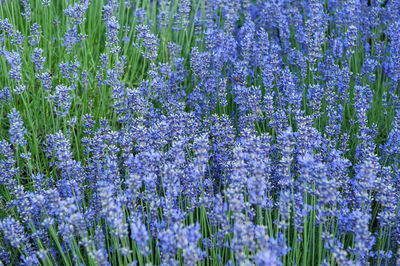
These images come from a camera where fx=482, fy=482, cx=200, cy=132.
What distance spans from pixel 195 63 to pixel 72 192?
1.45 metres

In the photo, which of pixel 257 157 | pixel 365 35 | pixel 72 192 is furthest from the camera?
pixel 365 35

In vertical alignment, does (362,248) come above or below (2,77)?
below

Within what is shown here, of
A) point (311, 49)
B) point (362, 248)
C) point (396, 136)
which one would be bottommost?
point (362, 248)

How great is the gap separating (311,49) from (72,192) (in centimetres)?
195

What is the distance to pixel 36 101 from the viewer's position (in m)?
3.59

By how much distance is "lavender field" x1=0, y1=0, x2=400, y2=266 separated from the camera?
224 centimetres

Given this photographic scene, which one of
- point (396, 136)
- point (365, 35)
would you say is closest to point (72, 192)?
point (396, 136)

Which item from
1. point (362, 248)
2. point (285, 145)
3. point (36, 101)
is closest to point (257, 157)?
point (285, 145)

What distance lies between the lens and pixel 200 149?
2424mm

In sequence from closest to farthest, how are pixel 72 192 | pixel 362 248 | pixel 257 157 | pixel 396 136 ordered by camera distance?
pixel 362 248
pixel 257 157
pixel 72 192
pixel 396 136

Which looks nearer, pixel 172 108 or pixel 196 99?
pixel 172 108

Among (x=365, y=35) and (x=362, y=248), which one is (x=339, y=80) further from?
(x=362, y=248)

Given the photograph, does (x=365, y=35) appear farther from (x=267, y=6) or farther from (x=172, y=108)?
(x=172, y=108)

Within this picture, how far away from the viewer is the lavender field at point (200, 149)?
7.36 feet
